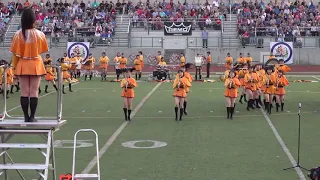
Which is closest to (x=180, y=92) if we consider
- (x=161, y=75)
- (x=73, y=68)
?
(x=161, y=75)

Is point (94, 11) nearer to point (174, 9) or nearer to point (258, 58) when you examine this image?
point (174, 9)

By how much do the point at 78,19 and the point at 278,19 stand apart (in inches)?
603

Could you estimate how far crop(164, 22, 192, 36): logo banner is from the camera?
44.2m

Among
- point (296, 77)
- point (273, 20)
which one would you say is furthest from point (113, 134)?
point (273, 20)

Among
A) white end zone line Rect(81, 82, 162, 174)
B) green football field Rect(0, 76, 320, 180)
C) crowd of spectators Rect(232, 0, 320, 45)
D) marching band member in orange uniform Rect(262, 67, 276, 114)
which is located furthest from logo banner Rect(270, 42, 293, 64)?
marching band member in orange uniform Rect(262, 67, 276, 114)

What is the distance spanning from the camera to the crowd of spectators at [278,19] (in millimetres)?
44500

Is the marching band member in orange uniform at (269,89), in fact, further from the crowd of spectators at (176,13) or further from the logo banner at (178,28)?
the crowd of spectators at (176,13)

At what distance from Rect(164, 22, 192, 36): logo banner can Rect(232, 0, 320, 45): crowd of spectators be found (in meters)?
3.94

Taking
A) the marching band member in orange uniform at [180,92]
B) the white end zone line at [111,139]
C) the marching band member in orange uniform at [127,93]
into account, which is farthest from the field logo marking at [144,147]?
the marching band member in orange uniform at [180,92]

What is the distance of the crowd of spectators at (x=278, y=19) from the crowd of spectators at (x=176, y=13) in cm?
173

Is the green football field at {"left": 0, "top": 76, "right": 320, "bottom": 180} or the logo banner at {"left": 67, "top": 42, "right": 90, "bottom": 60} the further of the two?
the logo banner at {"left": 67, "top": 42, "right": 90, "bottom": 60}

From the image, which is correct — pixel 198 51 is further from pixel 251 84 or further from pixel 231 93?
pixel 231 93

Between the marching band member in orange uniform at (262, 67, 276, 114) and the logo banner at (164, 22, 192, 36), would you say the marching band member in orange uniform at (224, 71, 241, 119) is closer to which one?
the marching band member in orange uniform at (262, 67, 276, 114)

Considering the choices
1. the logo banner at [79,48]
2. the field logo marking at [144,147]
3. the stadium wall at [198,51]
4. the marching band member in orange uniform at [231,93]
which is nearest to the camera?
the field logo marking at [144,147]
